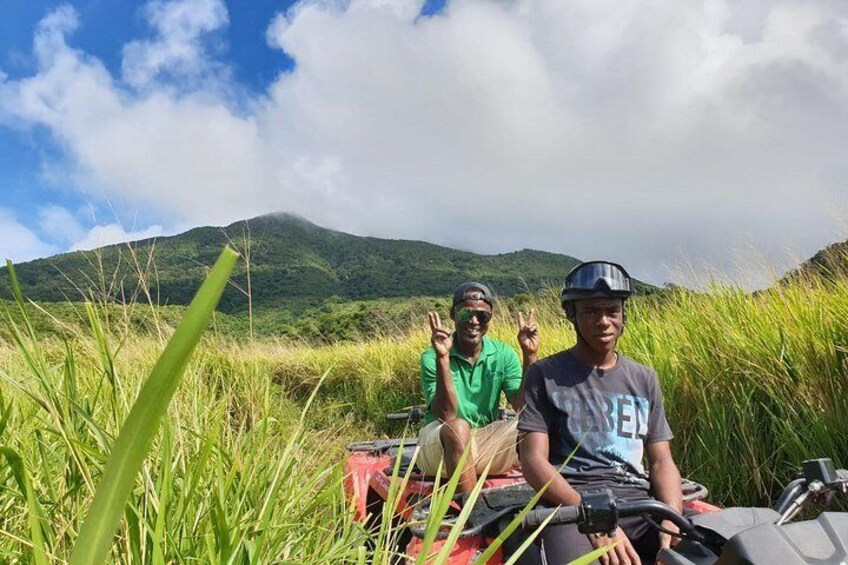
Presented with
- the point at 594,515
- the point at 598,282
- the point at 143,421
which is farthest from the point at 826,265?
the point at 143,421

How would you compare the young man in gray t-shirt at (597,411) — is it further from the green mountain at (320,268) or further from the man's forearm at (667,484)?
the green mountain at (320,268)

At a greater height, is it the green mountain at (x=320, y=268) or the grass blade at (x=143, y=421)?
the green mountain at (x=320, y=268)

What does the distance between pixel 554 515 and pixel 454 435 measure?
1670 millimetres

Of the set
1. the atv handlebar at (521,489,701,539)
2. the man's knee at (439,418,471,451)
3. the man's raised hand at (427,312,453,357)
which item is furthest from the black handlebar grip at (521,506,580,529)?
the man's raised hand at (427,312,453,357)

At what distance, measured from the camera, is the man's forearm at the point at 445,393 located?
3676 millimetres

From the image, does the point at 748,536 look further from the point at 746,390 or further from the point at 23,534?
the point at 746,390

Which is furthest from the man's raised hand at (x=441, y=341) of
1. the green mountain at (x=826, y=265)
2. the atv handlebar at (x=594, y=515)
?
the green mountain at (x=826, y=265)

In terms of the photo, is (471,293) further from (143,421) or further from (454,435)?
(143,421)

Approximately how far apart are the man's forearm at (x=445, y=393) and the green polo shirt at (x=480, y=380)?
26 cm

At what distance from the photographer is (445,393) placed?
3.69 metres

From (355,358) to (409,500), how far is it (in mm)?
7710

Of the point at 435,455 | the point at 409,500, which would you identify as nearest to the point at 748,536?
the point at 409,500

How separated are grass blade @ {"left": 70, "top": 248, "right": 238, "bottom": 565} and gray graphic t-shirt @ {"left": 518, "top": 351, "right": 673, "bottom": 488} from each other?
234cm

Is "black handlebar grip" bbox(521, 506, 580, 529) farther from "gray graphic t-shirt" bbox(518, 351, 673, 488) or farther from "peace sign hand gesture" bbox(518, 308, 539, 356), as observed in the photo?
"peace sign hand gesture" bbox(518, 308, 539, 356)
